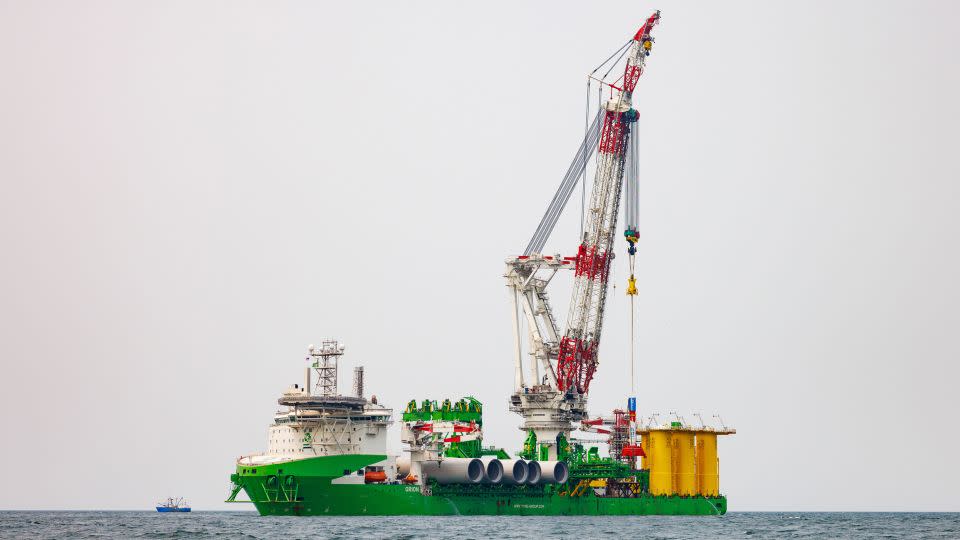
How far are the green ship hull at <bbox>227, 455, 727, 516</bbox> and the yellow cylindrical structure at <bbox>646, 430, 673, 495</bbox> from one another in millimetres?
5223

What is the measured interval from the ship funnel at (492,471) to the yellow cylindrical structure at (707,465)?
27.2 m

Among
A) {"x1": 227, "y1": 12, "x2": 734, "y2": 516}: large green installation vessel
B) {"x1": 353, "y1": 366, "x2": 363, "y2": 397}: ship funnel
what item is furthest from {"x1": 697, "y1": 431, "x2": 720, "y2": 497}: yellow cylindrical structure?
{"x1": 353, "y1": 366, "x2": 363, "y2": 397}: ship funnel

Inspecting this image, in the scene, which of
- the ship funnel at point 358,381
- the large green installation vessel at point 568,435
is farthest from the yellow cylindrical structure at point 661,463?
the ship funnel at point 358,381

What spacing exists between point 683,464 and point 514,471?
923 inches

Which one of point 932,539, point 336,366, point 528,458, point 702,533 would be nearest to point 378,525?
point 336,366

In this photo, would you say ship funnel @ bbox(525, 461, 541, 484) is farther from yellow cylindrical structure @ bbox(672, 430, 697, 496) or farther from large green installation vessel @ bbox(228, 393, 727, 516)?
yellow cylindrical structure @ bbox(672, 430, 697, 496)

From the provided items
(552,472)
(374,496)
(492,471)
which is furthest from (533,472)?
(374,496)

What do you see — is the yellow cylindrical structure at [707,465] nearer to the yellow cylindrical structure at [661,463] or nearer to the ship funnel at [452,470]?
the yellow cylindrical structure at [661,463]

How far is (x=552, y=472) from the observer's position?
394 feet

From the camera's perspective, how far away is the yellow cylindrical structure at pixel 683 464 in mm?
130750

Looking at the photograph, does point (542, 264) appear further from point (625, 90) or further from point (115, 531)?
point (115, 531)

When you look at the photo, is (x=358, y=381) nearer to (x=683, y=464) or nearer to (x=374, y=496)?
(x=374, y=496)

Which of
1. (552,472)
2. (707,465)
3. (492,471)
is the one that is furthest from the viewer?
(707,465)

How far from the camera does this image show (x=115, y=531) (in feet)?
326
